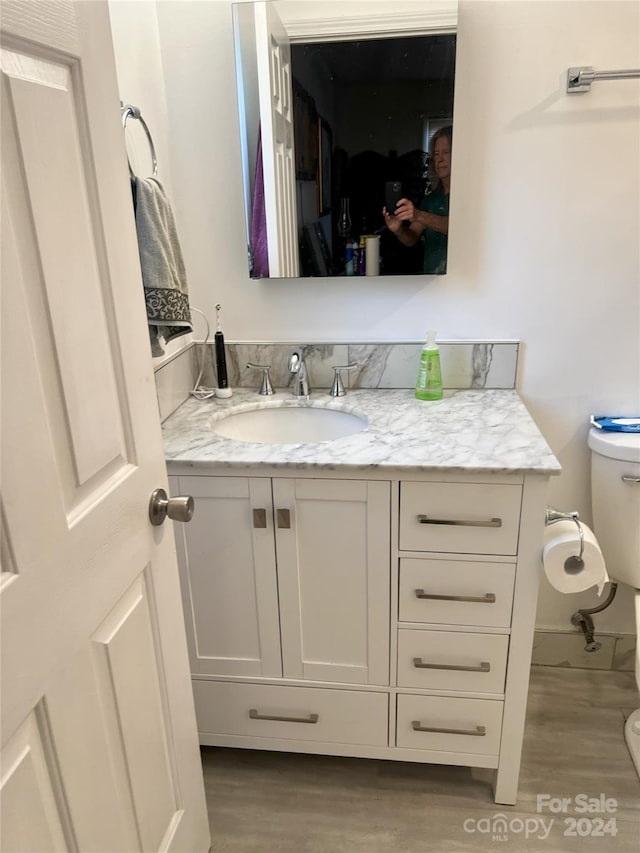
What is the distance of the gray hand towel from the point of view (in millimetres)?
1321

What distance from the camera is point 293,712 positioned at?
1.57 meters

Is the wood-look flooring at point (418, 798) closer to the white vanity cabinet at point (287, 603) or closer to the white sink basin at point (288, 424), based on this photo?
the white vanity cabinet at point (287, 603)

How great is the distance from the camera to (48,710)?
738 mm

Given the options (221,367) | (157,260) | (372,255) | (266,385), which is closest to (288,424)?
(266,385)

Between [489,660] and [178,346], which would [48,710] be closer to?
[489,660]

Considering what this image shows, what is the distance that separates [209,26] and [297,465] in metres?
1.21

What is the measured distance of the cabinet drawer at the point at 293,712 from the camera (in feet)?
5.05

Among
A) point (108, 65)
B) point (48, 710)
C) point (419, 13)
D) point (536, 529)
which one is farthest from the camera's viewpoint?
point (419, 13)

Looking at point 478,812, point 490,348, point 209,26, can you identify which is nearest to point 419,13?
point 209,26

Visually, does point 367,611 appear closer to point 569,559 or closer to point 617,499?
point 569,559

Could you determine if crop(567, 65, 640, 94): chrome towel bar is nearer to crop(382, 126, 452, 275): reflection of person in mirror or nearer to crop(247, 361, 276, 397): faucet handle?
crop(382, 126, 452, 275): reflection of person in mirror

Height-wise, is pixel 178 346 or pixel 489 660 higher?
pixel 178 346

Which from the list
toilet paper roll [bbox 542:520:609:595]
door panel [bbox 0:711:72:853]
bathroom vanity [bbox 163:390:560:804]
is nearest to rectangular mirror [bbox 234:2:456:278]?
bathroom vanity [bbox 163:390:560:804]

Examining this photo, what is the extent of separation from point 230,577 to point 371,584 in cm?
33
